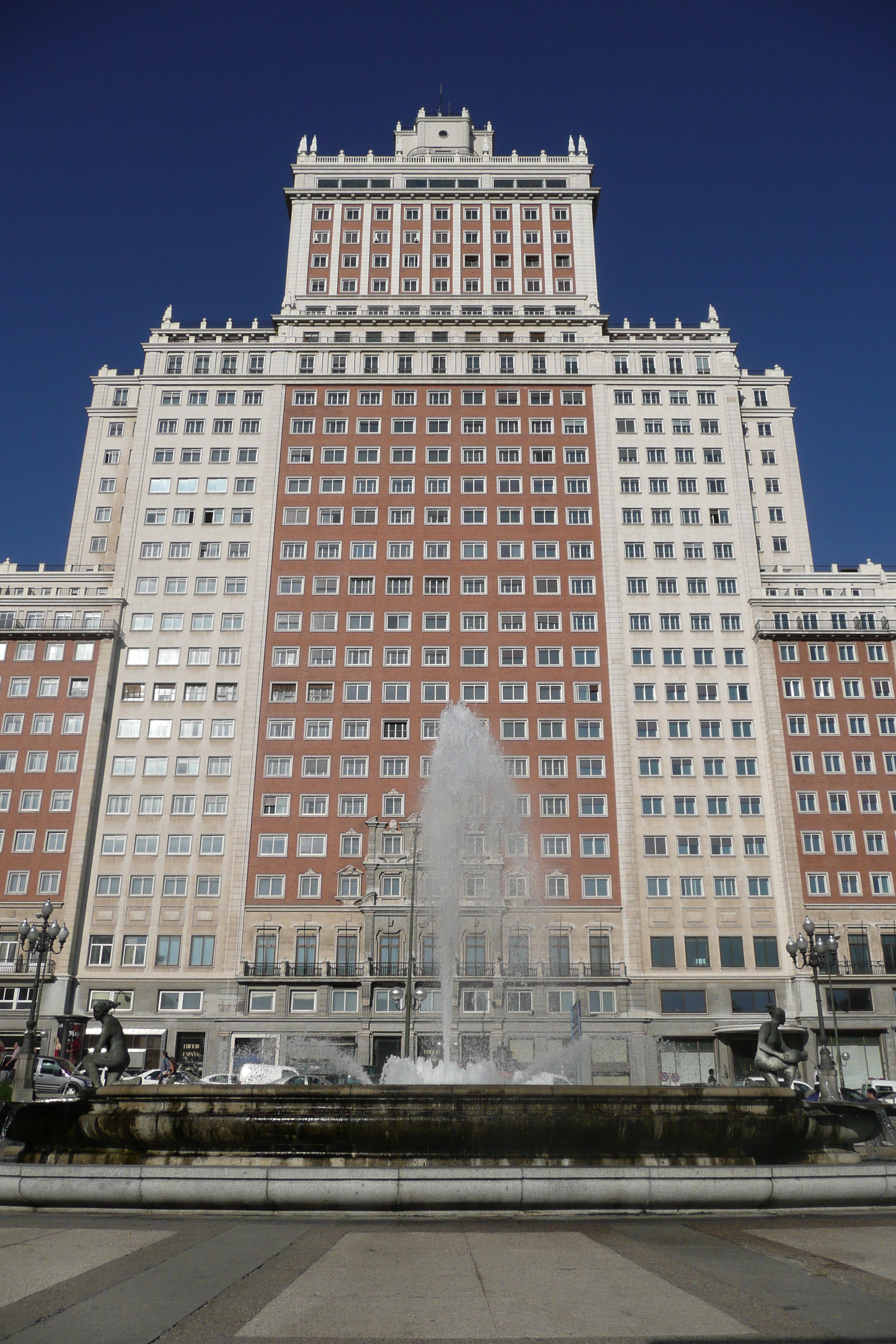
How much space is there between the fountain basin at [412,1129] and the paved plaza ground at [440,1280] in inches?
75.7

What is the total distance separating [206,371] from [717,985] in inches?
2220

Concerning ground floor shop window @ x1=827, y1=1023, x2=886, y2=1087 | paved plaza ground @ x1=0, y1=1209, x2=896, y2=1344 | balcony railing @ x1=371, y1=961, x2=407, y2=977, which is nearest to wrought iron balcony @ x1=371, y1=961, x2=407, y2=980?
balcony railing @ x1=371, y1=961, x2=407, y2=977

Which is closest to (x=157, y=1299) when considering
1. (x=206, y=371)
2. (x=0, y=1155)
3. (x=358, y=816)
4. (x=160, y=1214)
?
(x=160, y=1214)

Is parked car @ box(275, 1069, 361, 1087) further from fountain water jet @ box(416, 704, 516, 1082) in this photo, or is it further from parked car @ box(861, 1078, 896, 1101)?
parked car @ box(861, 1078, 896, 1101)

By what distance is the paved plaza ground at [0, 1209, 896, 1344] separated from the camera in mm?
7098

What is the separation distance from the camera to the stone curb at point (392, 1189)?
1260 centimetres

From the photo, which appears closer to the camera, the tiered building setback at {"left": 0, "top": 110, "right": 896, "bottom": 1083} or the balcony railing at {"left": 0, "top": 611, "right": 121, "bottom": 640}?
the tiered building setback at {"left": 0, "top": 110, "right": 896, "bottom": 1083}

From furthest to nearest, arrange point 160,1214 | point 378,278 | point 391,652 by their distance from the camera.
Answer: point 378,278 < point 391,652 < point 160,1214

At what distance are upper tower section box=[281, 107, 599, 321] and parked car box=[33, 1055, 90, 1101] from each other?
57.5 m

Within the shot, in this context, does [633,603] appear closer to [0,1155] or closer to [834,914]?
[834,914]

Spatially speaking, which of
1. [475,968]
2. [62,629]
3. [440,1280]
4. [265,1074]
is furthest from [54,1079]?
[62,629]

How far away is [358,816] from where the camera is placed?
60219 millimetres

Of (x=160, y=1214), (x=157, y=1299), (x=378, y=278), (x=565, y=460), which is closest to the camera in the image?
(x=157, y=1299)

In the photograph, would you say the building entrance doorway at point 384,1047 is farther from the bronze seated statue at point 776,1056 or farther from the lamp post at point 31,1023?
the bronze seated statue at point 776,1056
